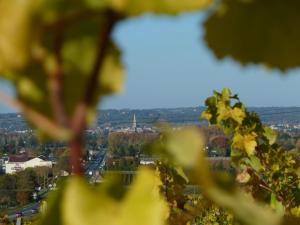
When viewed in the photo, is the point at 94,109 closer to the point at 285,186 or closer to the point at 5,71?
the point at 5,71

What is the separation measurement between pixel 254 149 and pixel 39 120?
2.20 meters

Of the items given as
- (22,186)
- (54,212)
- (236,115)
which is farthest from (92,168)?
(22,186)

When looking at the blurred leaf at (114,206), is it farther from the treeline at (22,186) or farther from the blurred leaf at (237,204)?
the treeline at (22,186)

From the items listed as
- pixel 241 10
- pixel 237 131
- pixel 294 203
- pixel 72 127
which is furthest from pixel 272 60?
pixel 237 131

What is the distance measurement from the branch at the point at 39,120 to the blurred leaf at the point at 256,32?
0.37 feet

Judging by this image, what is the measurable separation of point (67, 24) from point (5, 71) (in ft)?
0.12

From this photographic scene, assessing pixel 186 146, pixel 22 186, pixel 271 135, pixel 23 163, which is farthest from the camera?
pixel 23 163

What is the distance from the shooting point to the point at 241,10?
36 cm

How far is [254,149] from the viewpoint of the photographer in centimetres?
245

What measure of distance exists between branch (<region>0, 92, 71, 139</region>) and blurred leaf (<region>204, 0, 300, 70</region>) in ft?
0.37

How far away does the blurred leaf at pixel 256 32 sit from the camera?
0.35 metres

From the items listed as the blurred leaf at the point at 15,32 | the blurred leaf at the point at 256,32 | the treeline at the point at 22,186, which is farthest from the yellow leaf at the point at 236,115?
the treeline at the point at 22,186

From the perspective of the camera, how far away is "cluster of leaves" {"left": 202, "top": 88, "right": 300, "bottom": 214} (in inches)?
87.3

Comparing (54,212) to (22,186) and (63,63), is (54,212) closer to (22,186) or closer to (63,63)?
(63,63)
